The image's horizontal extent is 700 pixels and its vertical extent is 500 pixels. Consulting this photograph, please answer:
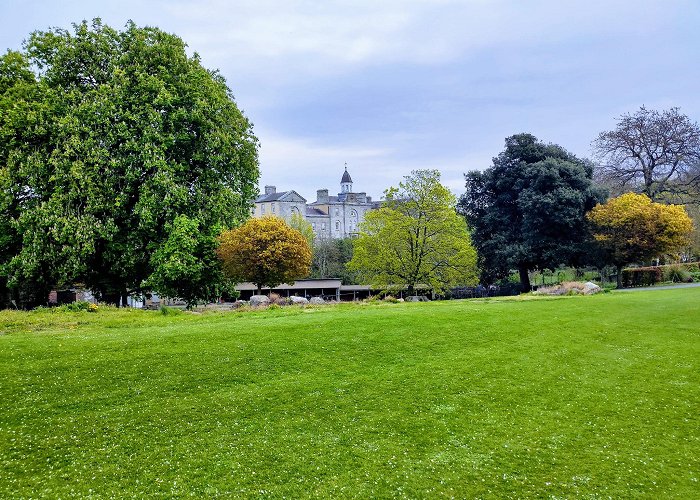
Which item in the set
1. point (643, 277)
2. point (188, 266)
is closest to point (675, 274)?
point (643, 277)

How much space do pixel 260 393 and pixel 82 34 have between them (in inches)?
985

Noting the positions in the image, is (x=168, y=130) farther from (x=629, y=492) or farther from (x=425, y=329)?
(x=629, y=492)

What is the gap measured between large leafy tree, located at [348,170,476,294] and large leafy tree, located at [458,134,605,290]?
299 inches

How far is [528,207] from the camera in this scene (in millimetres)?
41438

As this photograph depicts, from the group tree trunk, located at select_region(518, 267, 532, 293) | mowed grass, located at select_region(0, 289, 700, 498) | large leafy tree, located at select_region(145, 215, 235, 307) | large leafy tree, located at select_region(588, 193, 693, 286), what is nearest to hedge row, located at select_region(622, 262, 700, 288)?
large leafy tree, located at select_region(588, 193, 693, 286)

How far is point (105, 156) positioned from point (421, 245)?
2218 cm

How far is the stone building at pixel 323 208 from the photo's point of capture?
4529 inches

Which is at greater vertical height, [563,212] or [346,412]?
[563,212]

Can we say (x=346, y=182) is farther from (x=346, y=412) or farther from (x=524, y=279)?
(x=346, y=412)

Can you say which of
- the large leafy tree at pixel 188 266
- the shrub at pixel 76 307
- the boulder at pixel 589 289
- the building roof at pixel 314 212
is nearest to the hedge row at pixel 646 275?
the boulder at pixel 589 289

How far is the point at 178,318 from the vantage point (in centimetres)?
1866

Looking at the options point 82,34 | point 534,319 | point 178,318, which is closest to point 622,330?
point 534,319

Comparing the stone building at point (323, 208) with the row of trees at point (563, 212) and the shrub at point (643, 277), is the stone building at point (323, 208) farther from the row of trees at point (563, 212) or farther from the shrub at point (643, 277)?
the shrub at point (643, 277)

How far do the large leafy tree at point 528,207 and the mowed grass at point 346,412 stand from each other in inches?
1067
